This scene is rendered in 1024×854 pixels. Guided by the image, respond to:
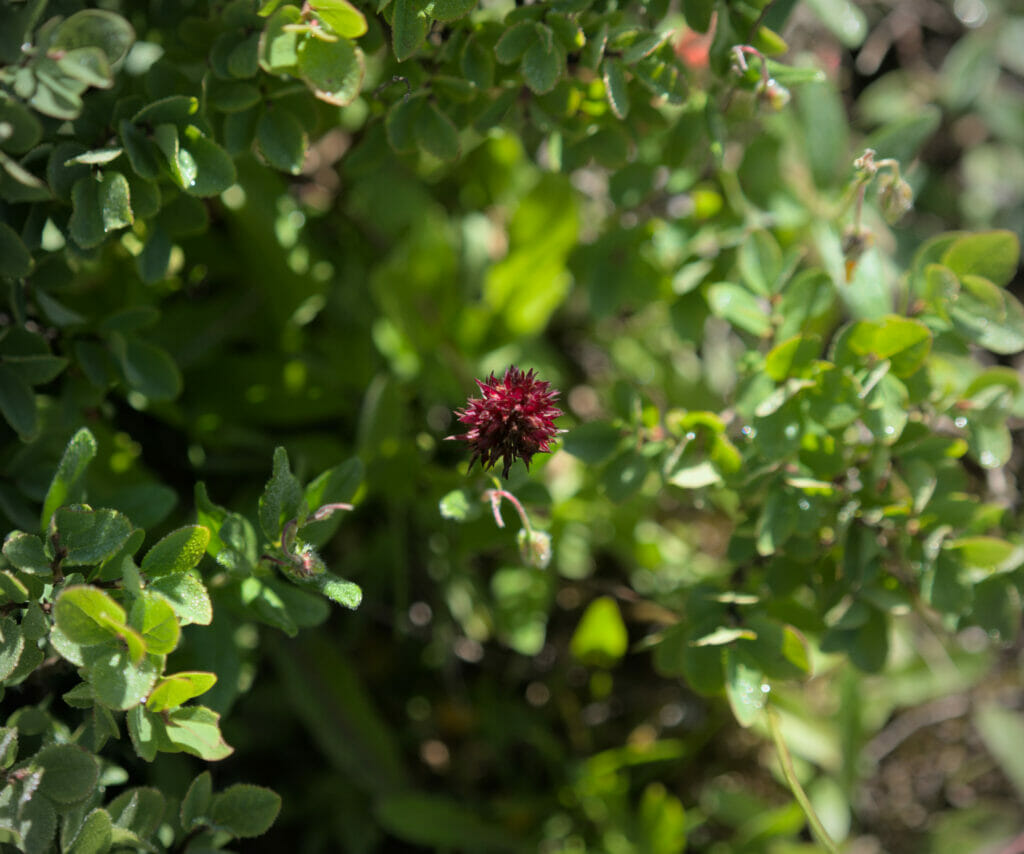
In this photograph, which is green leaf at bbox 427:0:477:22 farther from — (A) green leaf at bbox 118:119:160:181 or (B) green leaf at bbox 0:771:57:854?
(B) green leaf at bbox 0:771:57:854

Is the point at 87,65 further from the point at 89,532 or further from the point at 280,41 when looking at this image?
the point at 89,532

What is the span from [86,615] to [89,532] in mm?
132

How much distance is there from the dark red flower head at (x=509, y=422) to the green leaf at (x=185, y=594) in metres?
0.34

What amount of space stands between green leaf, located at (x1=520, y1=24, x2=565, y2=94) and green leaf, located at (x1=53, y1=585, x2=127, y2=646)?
0.81 m

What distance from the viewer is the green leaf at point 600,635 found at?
2.05 meters

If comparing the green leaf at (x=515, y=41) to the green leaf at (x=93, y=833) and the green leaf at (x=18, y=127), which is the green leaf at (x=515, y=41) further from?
the green leaf at (x=93, y=833)

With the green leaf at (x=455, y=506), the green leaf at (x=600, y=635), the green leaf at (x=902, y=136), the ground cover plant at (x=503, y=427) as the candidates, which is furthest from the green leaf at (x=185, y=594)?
the green leaf at (x=902, y=136)

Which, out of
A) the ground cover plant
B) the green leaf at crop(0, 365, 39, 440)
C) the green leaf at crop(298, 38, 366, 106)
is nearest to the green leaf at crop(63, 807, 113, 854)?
the ground cover plant

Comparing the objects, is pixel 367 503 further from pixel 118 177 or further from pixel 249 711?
pixel 118 177

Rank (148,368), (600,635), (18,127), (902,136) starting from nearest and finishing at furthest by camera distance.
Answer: (18,127), (148,368), (902,136), (600,635)

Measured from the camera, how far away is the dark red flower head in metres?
1.13

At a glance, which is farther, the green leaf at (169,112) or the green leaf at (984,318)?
the green leaf at (984,318)

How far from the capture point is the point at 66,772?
1088 millimetres

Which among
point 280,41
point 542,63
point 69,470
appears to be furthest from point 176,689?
point 542,63
